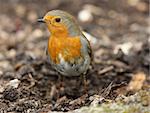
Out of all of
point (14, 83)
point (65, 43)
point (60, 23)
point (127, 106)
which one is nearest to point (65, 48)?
point (65, 43)

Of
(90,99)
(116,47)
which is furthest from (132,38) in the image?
(90,99)

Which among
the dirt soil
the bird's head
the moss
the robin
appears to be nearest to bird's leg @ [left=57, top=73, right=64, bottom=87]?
the dirt soil

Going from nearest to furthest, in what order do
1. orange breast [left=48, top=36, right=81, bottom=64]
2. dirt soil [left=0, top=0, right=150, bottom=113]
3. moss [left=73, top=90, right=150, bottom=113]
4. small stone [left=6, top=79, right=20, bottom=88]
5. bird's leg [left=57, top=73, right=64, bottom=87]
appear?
moss [left=73, top=90, right=150, bottom=113], dirt soil [left=0, top=0, right=150, bottom=113], small stone [left=6, top=79, right=20, bottom=88], orange breast [left=48, top=36, right=81, bottom=64], bird's leg [left=57, top=73, right=64, bottom=87]

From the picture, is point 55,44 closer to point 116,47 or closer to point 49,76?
point 49,76

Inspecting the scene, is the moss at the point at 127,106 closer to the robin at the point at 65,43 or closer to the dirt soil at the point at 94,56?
the dirt soil at the point at 94,56

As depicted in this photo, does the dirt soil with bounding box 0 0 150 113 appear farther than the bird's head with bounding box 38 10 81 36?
No

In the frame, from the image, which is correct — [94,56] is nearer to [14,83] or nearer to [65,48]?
[65,48]

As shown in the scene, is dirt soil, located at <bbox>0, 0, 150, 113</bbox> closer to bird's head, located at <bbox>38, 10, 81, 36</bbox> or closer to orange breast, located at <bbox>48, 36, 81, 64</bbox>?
orange breast, located at <bbox>48, 36, 81, 64</bbox>
